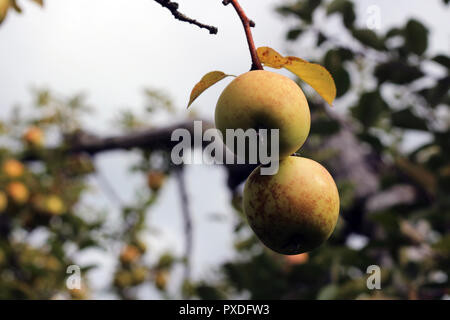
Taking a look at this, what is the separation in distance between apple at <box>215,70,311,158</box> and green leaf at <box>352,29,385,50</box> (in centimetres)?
123

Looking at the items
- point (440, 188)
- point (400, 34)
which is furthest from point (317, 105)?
point (440, 188)

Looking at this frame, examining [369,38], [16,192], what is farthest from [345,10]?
[16,192]

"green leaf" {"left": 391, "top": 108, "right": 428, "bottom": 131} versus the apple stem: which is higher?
"green leaf" {"left": 391, "top": 108, "right": 428, "bottom": 131}

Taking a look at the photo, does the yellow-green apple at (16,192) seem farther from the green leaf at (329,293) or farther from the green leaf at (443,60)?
the green leaf at (443,60)

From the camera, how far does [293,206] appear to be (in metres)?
0.60

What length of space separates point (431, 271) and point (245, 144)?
49.3 inches

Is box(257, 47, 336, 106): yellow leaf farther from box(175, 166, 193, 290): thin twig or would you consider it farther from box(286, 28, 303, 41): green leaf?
box(175, 166, 193, 290): thin twig

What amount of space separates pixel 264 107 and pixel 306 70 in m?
0.09

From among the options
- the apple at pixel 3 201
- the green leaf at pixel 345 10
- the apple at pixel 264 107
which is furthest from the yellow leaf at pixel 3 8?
the apple at pixel 3 201

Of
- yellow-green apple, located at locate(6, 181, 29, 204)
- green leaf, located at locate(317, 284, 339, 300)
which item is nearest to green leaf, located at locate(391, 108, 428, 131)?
green leaf, located at locate(317, 284, 339, 300)

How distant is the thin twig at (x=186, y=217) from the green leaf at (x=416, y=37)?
5.22ft

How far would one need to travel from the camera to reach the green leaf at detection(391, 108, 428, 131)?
1644 mm
